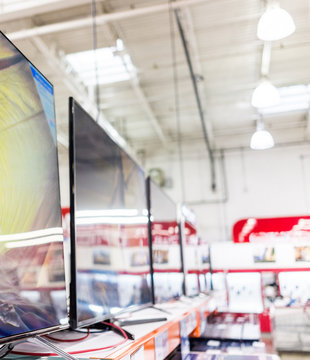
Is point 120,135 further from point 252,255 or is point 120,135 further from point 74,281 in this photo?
point 74,281

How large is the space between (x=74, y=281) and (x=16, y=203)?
1.19ft

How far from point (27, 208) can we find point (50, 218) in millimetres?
122

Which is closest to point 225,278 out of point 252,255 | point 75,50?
point 252,255

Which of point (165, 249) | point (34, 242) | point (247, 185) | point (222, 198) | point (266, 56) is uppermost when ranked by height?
point (266, 56)

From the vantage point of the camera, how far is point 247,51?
6.42 metres

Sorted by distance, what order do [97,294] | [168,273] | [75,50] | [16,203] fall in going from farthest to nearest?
1. [75,50]
2. [168,273]
3. [97,294]
4. [16,203]

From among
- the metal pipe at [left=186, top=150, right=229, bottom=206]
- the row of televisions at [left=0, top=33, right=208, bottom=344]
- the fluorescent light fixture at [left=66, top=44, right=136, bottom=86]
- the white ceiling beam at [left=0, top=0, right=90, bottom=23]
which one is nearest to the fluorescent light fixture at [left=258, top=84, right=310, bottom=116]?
the metal pipe at [left=186, top=150, right=229, bottom=206]

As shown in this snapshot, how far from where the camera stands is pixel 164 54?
6371mm

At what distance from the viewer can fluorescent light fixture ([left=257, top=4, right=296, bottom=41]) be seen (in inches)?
116

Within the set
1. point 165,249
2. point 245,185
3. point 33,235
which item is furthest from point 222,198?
point 33,235

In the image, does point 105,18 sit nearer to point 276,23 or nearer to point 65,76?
point 65,76

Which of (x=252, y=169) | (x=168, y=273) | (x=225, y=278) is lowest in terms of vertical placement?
(x=225, y=278)

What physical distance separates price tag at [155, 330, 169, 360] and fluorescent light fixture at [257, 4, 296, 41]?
8.33 ft

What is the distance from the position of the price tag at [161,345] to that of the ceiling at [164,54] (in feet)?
8.73
